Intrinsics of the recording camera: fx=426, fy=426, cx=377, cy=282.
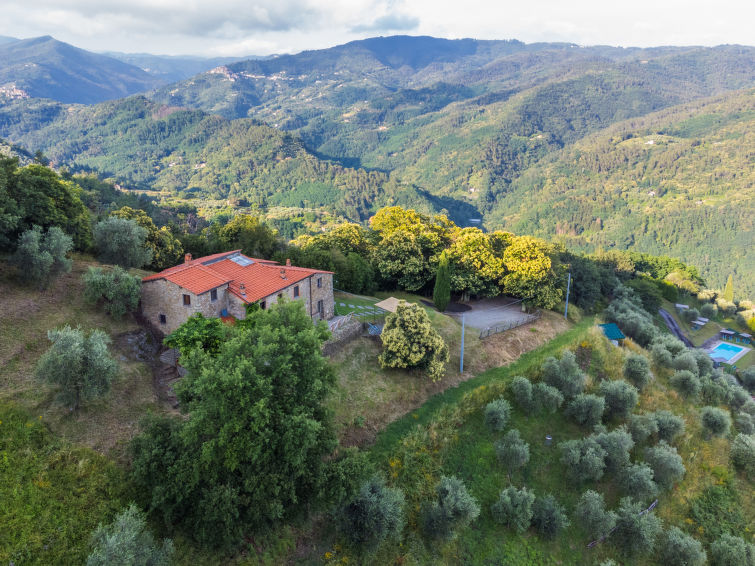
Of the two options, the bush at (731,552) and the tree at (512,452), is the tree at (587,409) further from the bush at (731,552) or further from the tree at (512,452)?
the bush at (731,552)

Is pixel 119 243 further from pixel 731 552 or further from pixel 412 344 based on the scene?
pixel 731 552

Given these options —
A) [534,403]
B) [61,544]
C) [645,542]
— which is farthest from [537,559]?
[61,544]

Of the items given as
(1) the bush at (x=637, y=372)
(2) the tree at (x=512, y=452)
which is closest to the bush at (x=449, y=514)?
(2) the tree at (x=512, y=452)

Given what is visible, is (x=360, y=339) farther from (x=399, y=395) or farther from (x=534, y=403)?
(x=534, y=403)

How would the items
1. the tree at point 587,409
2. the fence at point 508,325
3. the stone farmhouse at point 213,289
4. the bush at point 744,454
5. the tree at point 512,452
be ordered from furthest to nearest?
the fence at point 508,325 → the bush at point 744,454 → the tree at point 587,409 → the stone farmhouse at point 213,289 → the tree at point 512,452

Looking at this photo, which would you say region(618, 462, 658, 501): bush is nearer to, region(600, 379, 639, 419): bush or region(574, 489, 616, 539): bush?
region(574, 489, 616, 539): bush

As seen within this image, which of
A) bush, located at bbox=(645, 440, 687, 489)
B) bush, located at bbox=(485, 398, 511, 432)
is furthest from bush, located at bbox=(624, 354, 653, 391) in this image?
bush, located at bbox=(485, 398, 511, 432)

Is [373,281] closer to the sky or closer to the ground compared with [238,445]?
closer to the ground
